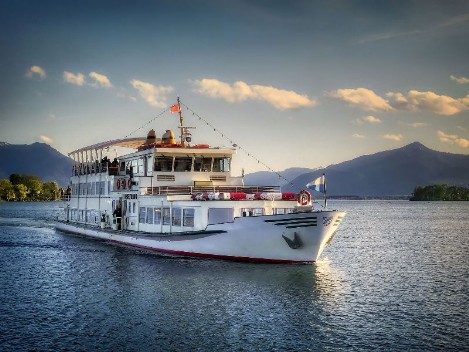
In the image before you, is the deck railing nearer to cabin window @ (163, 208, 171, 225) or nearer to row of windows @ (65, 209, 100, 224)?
cabin window @ (163, 208, 171, 225)

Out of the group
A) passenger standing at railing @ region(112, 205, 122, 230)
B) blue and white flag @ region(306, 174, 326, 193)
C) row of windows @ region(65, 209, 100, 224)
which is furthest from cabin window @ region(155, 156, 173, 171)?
row of windows @ region(65, 209, 100, 224)

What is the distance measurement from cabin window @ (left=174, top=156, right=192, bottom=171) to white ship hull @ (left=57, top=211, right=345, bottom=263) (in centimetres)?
757

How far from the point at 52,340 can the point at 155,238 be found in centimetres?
2004

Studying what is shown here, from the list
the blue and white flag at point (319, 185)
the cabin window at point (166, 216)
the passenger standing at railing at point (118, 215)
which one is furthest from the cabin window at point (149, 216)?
the blue and white flag at point (319, 185)

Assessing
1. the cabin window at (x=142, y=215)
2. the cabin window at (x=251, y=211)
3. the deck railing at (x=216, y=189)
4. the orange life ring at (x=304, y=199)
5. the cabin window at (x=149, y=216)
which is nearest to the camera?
the orange life ring at (x=304, y=199)

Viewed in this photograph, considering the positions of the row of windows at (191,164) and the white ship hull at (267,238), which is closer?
the white ship hull at (267,238)

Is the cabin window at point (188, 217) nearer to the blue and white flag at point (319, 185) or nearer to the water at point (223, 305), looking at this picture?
the water at point (223, 305)

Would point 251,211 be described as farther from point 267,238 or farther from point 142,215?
point 142,215

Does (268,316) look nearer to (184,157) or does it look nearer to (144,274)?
(144,274)

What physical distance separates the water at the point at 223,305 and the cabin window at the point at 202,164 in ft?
29.3

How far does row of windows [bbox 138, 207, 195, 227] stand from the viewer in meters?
39.0

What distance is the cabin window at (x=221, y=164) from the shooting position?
44688 millimetres

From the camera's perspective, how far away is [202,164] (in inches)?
1741

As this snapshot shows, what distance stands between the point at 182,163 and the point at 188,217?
6727 millimetres
